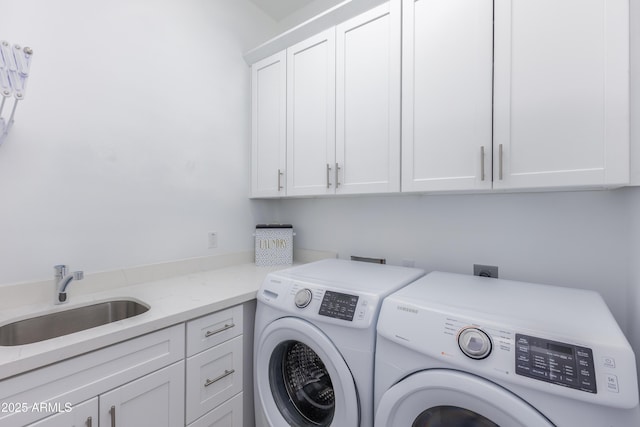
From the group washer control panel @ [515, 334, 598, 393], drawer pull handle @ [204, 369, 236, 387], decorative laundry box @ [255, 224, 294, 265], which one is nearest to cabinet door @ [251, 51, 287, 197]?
decorative laundry box @ [255, 224, 294, 265]

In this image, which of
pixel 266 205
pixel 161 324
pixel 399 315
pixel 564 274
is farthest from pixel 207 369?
pixel 564 274

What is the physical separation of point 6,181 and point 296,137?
1406 millimetres

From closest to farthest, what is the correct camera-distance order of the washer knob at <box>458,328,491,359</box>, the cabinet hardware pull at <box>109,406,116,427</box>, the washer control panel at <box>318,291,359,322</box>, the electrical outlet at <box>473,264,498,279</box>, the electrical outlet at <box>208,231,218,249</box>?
the washer knob at <box>458,328,491,359</box> < the cabinet hardware pull at <box>109,406,116,427</box> < the washer control panel at <box>318,291,359,322</box> < the electrical outlet at <box>473,264,498,279</box> < the electrical outlet at <box>208,231,218,249</box>

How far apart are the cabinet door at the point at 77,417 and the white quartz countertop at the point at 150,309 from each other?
170 millimetres

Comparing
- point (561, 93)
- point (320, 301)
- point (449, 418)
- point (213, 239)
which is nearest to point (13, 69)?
point (213, 239)

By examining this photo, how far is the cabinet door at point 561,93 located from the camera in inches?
39.4

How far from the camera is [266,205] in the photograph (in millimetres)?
2406

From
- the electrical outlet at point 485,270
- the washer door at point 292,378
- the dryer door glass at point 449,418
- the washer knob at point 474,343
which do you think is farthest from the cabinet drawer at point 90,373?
the electrical outlet at point 485,270

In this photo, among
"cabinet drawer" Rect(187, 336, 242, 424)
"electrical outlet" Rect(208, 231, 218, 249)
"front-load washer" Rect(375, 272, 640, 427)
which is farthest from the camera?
"electrical outlet" Rect(208, 231, 218, 249)

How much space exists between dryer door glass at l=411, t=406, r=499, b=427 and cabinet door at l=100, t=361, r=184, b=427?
3.03 feet

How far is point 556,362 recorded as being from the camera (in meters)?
0.73

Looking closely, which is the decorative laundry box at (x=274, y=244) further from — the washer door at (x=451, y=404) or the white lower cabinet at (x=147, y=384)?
the washer door at (x=451, y=404)

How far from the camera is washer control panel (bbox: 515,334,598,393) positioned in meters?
0.69

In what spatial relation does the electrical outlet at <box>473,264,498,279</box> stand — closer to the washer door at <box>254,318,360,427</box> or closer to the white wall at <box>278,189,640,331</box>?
the white wall at <box>278,189,640,331</box>
